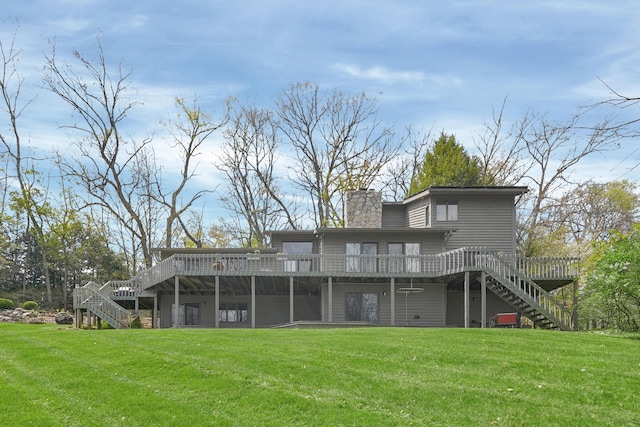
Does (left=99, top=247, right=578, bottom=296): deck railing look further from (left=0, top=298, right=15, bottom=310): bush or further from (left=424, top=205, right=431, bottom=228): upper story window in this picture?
(left=0, top=298, right=15, bottom=310): bush

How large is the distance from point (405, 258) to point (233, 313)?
366 inches

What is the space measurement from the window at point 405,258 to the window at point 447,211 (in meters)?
1.86

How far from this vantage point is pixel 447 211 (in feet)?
106

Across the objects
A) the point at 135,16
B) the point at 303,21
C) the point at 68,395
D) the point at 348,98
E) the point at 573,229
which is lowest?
the point at 68,395

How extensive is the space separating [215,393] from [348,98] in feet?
120

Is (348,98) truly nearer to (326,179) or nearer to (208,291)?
(326,179)

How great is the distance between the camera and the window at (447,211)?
32188mm

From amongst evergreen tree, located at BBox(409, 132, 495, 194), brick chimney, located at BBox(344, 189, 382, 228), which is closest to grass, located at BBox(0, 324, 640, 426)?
brick chimney, located at BBox(344, 189, 382, 228)

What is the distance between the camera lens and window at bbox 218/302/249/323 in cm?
3375

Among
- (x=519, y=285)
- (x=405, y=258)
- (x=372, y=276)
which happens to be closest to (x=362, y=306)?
(x=372, y=276)

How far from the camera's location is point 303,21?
15672 millimetres

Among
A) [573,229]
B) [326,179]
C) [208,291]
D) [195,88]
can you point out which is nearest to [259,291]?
[208,291]

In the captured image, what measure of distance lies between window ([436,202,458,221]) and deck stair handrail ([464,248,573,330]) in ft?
13.6

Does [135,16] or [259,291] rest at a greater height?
[135,16]
